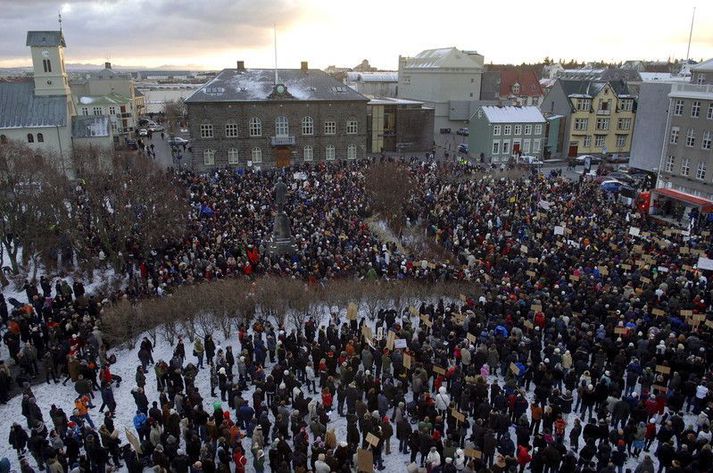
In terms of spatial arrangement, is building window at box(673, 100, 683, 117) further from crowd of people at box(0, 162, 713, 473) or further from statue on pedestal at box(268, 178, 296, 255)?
statue on pedestal at box(268, 178, 296, 255)

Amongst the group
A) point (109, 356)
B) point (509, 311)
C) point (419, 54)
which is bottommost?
point (109, 356)

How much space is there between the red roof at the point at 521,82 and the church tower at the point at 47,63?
196 feet

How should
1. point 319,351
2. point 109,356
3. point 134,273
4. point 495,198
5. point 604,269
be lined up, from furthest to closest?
1. point 495,198
2. point 134,273
3. point 604,269
4. point 109,356
5. point 319,351

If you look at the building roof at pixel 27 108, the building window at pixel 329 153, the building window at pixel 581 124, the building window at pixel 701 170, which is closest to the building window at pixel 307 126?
the building window at pixel 329 153

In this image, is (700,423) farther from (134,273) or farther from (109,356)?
(134,273)

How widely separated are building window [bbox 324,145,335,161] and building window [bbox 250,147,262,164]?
21.8 feet

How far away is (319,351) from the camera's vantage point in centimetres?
1733

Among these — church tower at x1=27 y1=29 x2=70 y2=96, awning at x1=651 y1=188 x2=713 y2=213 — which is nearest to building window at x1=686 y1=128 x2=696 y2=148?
awning at x1=651 y1=188 x2=713 y2=213

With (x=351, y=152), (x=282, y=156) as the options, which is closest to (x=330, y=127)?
(x=351, y=152)

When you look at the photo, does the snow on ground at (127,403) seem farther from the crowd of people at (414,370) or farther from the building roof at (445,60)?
the building roof at (445,60)

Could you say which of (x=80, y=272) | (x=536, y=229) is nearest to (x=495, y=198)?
(x=536, y=229)

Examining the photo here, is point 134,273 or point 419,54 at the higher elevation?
point 419,54

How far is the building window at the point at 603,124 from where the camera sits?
62.8 meters

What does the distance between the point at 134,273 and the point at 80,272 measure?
278 cm
